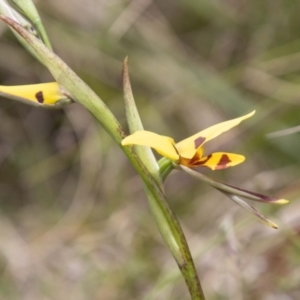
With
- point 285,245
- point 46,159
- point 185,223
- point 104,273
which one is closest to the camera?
point 285,245

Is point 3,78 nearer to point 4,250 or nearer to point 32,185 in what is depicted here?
point 32,185

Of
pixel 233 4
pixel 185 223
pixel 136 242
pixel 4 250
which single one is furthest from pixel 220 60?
pixel 4 250

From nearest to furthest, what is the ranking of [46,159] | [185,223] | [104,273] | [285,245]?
[285,245]
[104,273]
[185,223]
[46,159]

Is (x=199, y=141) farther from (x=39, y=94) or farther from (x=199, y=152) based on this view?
(x=39, y=94)

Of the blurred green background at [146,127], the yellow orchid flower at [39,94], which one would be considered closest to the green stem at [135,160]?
the yellow orchid flower at [39,94]

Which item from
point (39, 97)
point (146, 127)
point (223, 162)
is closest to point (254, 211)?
point (223, 162)

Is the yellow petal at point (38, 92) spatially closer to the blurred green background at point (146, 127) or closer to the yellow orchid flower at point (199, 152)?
the yellow orchid flower at point (199, 152)
